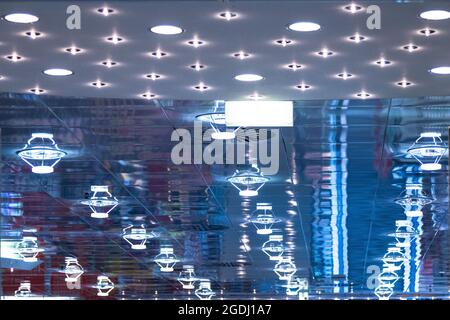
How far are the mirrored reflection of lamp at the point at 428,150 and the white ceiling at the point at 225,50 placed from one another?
552cm

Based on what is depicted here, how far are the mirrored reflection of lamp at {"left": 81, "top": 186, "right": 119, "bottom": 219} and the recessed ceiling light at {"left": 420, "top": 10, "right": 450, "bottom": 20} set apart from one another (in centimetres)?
1962

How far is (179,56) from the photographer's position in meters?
19.4

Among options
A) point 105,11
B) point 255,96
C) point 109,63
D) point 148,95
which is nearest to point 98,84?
point 148,95

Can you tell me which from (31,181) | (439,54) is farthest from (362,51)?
(31,181)

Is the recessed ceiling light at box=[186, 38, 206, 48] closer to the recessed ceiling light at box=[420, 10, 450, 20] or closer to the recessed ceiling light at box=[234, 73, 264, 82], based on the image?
the recessed ceiling light at box=[234, 73, 264, 82]

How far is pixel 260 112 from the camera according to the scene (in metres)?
23.3

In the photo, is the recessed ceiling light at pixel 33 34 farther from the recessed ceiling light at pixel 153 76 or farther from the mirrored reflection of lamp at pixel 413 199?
the mirrored reflection of lamp at pixel 413 199

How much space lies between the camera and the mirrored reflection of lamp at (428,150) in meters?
27.8

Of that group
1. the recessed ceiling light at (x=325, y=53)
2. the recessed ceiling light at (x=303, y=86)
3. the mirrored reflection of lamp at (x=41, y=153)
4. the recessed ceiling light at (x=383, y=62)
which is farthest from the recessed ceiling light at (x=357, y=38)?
the mirrored reflection of lamp at (x=41, y=153)

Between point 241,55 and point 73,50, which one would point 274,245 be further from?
point 73,50

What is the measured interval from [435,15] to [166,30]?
448 cm

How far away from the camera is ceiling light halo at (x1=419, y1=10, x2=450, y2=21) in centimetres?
1615

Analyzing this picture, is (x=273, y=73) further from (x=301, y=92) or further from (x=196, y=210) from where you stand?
(x=196, y=210)

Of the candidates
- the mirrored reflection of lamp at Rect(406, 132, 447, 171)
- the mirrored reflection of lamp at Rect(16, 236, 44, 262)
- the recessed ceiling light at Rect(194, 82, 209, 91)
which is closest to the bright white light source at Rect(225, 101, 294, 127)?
the recessed ceiling light at Rect(194, 82, 209, 91)
